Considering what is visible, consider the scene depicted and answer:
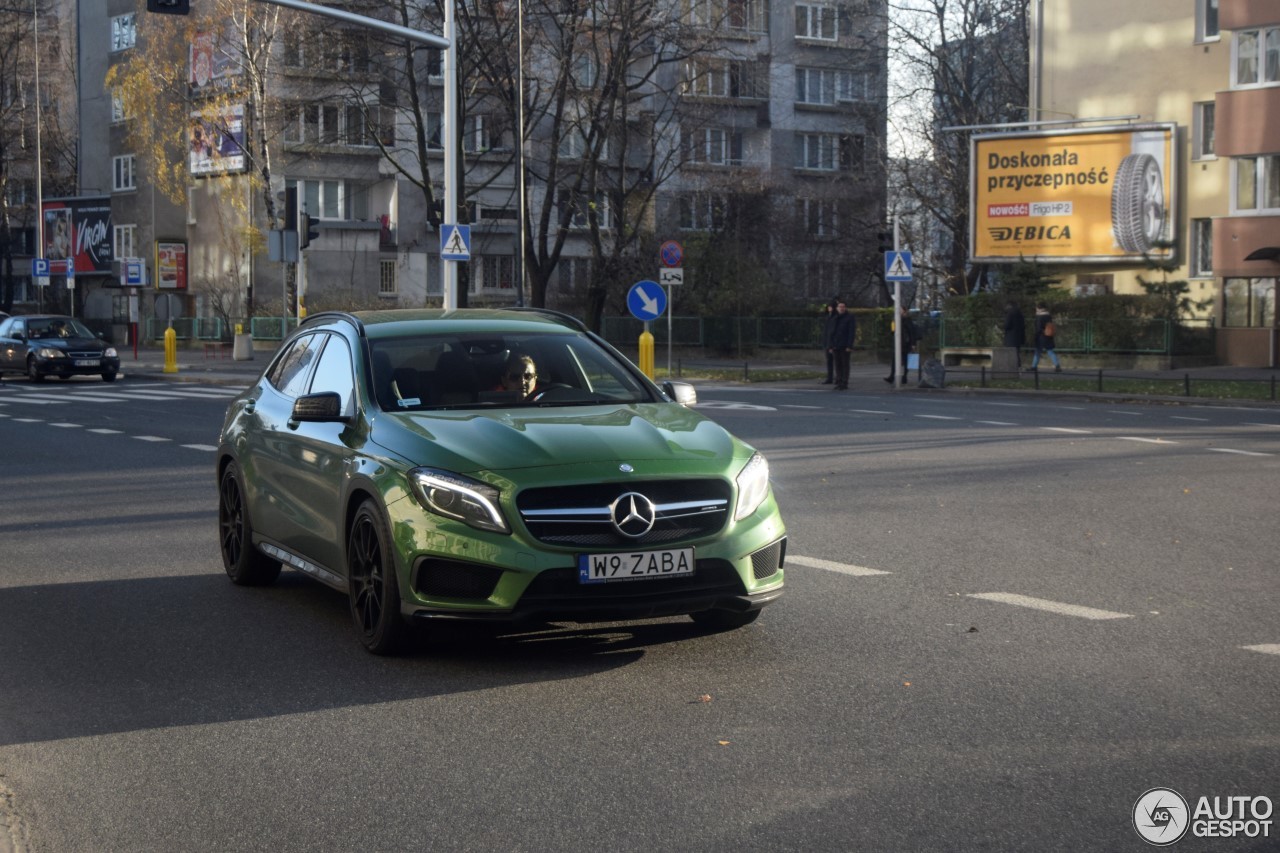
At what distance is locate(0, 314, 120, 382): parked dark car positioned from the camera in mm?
39469

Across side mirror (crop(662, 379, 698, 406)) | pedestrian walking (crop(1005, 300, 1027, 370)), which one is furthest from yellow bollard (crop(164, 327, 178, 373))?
side mirror (crop(662, 379, 698, 406))

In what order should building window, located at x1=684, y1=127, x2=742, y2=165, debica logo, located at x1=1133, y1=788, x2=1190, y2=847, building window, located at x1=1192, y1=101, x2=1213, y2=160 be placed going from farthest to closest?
building window, located at x1=684, y1=127, x2=742, y2=165 → building window, located at x1=1192, y1=101, x2=1213, y2=160 → debica logo, located at x1=1133, y1=788, x2=1190, y2=847

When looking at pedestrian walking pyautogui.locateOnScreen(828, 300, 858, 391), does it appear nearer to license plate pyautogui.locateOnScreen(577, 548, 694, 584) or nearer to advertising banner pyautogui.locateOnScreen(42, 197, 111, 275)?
license plate pyautogui.locateOnScreen(577, 548, 694, 584)

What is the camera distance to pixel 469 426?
7.81m

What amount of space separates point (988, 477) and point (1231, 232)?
30.8 meters

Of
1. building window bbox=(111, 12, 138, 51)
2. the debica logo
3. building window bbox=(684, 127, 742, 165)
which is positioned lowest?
the debica logo

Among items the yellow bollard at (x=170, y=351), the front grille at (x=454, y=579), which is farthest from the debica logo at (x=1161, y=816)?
the yellow bollard at (x=170, y=351)

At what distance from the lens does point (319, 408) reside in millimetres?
8406

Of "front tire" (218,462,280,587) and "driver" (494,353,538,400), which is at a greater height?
"driver" (494,353,538,400)

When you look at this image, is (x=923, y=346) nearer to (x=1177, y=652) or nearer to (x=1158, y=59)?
(x=1158, y=59)

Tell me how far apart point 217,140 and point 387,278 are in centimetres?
1193

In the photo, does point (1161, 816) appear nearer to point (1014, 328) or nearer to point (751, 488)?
point (751, 488)

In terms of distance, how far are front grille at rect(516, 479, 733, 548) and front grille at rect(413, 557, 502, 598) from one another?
27 centimetres

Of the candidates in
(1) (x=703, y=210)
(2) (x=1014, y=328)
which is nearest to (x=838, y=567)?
(2) (x=1014, y=328)
